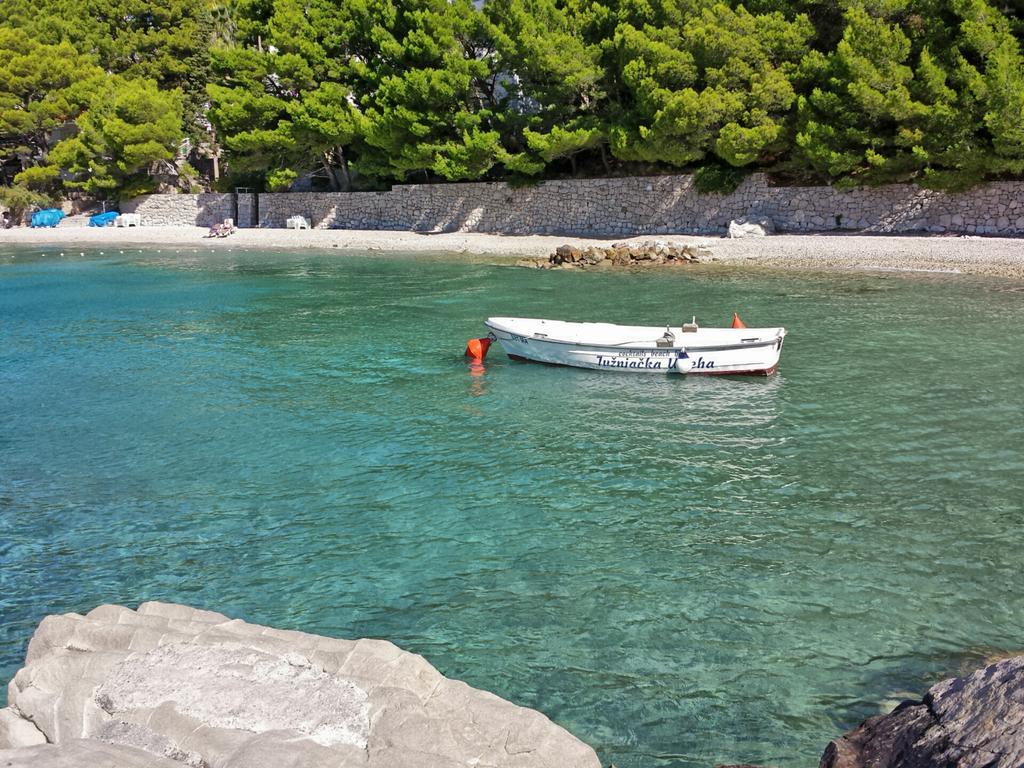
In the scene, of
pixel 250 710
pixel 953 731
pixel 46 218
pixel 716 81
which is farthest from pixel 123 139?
pixel 953 731

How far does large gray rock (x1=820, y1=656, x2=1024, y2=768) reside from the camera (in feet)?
12.6

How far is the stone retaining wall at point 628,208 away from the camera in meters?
30.2

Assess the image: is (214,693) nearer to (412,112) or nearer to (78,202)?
(412,112)

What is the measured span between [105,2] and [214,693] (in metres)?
65.9

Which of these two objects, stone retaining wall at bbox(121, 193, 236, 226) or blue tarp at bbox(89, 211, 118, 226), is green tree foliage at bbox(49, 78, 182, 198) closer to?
stone retaining wall at bbox(121, 193, 236, 226)

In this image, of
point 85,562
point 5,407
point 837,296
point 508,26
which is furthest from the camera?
point 508,26

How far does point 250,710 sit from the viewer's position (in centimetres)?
431

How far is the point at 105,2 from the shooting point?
58.4 metres

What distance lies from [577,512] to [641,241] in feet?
84.9

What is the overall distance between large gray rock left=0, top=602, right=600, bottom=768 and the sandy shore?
79.7ft

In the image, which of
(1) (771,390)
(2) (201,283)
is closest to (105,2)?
(2) (201,283)

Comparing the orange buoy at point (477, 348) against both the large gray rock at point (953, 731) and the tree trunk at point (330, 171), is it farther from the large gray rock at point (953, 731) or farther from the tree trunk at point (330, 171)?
the tree trunk at point (330, 171)

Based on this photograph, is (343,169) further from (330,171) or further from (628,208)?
(628,208)

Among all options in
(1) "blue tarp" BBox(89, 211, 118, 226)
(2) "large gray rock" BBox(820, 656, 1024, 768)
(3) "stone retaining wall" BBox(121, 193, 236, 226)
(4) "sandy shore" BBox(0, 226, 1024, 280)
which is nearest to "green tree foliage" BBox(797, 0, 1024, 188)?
(4) "sandy shore" BBox(0, 226, 1024, 280)
